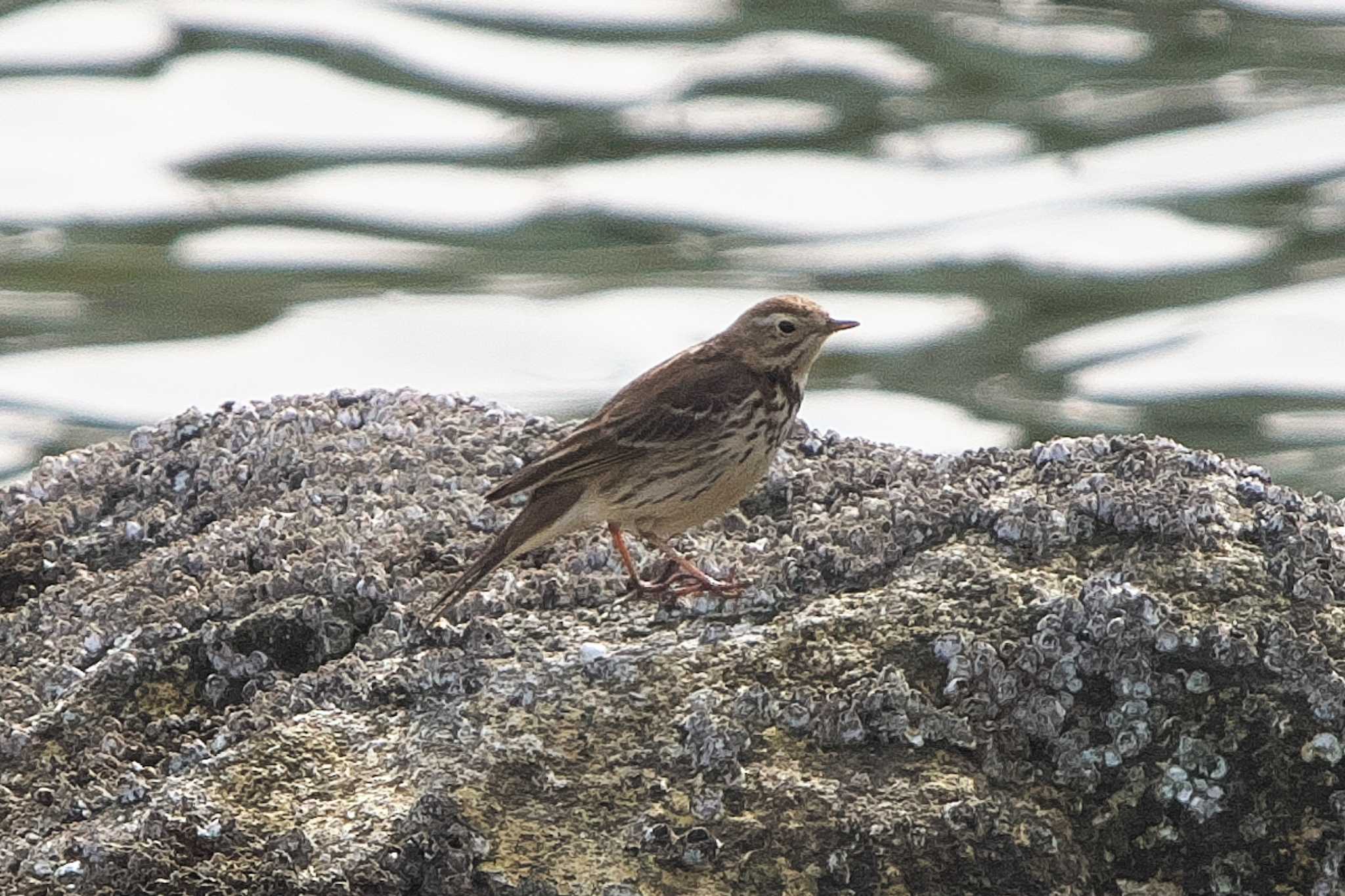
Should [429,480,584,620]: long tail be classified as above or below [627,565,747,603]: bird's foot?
above

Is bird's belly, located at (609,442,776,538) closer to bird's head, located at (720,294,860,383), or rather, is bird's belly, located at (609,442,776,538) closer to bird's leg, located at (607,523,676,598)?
bird's leg, located at (607,523,676,598)

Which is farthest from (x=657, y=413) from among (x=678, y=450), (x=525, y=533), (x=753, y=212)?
(x=753, y=212)

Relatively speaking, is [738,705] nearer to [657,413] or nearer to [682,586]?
[682,586]

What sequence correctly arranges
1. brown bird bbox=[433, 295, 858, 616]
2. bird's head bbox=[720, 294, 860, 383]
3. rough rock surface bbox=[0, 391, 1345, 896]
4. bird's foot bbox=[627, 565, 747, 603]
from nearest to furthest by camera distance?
rough rock surface bbox=[0, 391, 1345, 896]
bird's foot bbox=[627, 565, 747, 603]
brown bird bbox=[433, 295, 858, 616]
bird's head bbox=[720, 294, 860, 383]

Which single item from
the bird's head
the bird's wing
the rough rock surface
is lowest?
the rough rock surface

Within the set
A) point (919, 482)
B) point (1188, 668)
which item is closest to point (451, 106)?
point (919, 482)

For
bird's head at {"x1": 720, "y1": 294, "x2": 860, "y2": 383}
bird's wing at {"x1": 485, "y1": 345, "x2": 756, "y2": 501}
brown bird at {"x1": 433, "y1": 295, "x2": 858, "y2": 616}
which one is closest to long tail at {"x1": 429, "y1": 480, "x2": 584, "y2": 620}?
brown bird at {"x1": 433, "y1": 295, "x2": 858, "y2": 616}
